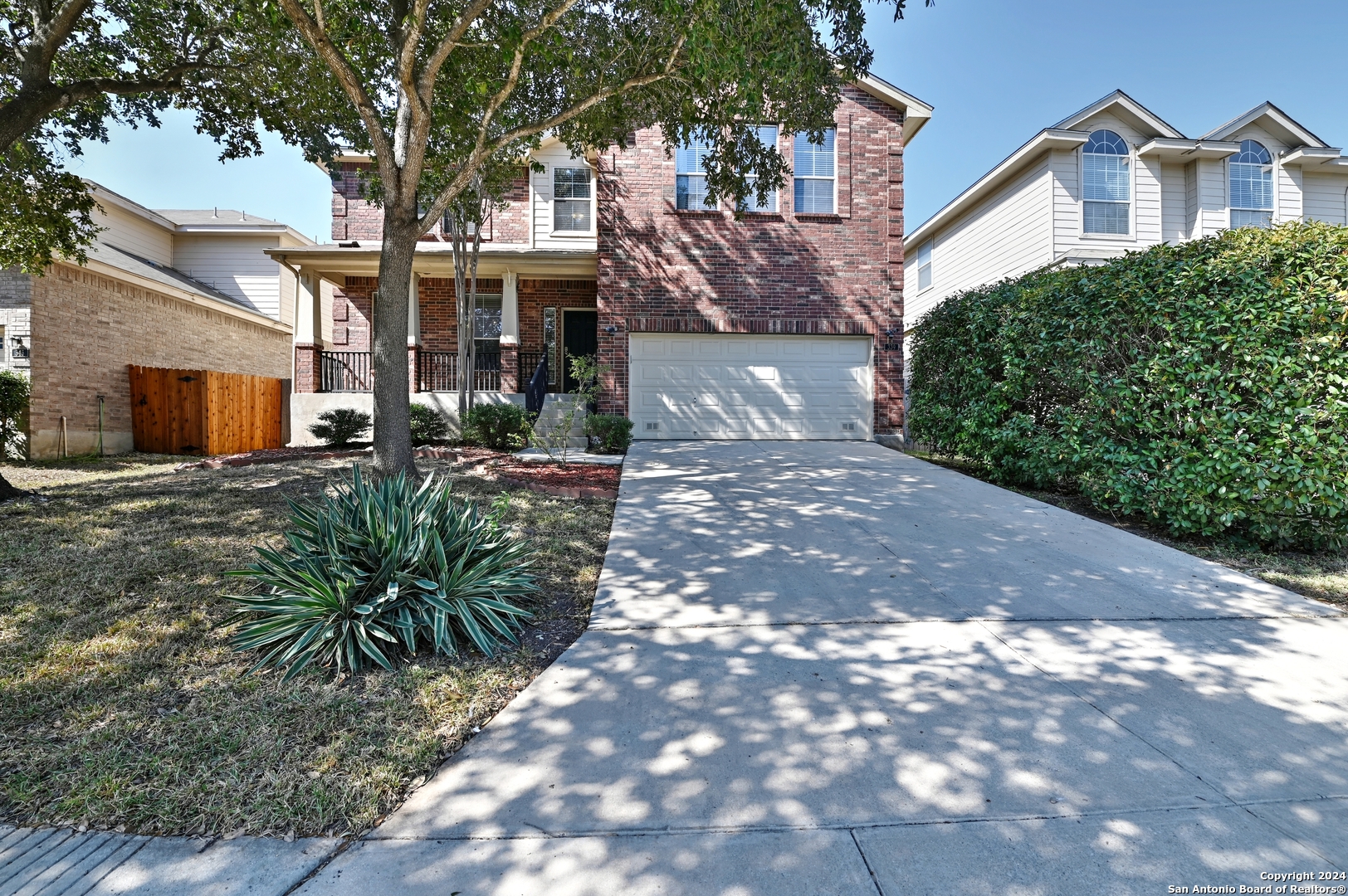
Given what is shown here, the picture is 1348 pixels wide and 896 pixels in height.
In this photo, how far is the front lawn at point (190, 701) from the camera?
6.91 ft

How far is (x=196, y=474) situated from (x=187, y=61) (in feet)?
17.0

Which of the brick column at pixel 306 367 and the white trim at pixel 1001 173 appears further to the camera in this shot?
the white trim at pixel 1001 173

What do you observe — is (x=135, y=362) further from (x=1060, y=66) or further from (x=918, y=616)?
(x=1060, y=66)

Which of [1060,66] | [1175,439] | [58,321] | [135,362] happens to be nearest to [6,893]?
[1175,439]

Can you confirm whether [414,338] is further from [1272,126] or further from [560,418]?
[1272,126]

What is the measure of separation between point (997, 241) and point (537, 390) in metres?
11.7

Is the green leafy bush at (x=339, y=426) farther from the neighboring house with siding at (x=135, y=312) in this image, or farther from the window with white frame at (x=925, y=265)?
the window with white frame at (x=925, y=265)

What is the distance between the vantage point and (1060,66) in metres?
13.7

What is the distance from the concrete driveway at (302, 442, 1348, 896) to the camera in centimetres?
186

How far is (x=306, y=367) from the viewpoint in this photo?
12.7m

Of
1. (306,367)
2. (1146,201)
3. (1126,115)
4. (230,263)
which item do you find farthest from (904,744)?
(230,263)

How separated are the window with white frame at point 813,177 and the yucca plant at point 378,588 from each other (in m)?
10.3

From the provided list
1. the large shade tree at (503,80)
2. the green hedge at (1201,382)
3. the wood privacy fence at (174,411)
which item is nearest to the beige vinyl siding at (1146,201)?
the green hedge at (1201,382)

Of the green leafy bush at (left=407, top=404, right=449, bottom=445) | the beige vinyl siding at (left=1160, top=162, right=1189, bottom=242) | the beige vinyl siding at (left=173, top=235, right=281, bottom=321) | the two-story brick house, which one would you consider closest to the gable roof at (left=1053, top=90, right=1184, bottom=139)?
the beige vinyl siding at (left=1160, top=162, right=1189, bottom=242)
